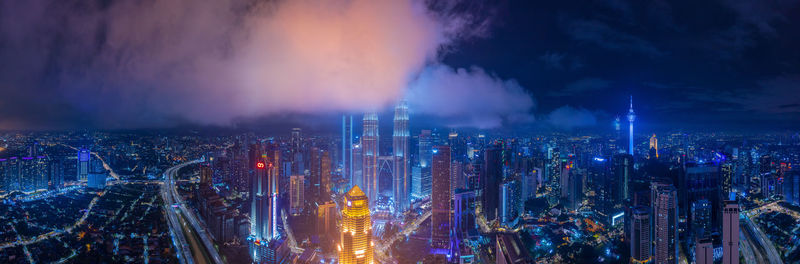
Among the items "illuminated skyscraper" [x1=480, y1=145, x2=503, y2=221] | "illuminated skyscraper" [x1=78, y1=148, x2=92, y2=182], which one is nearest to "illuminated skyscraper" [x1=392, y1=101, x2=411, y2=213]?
"illuminated skyscraper" [x1=480, y1=145, x2=503, y2=221]

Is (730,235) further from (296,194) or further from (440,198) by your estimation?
(296,194)

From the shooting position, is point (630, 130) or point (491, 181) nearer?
point (630, 130)

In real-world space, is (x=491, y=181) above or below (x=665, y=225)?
above

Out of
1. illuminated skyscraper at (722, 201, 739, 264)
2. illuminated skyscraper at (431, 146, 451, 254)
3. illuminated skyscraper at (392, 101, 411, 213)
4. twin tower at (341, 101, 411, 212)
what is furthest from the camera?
illuminated skyscraper at (392, 101, 411, 213)

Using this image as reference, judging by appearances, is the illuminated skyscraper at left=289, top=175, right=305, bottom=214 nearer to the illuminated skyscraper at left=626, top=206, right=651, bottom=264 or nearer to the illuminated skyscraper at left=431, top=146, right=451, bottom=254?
the illuminated skyscraper at left=431, top=146, right=451, bottom=254

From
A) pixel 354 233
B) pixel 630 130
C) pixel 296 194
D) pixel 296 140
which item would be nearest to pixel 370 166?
pixel 296 194

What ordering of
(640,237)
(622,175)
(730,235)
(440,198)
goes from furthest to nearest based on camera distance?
(622,175) < (440,198) < (640,237) < (730,235)

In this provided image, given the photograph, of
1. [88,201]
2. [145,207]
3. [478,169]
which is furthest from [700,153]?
[88,201]
